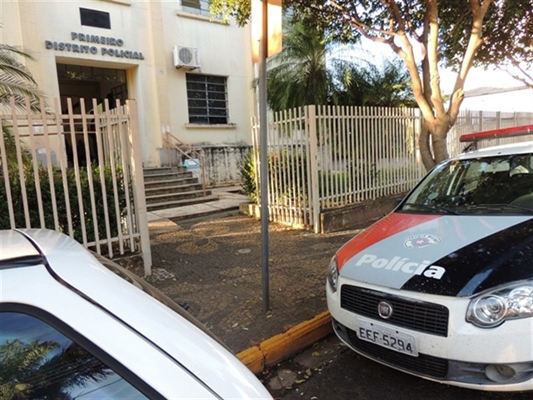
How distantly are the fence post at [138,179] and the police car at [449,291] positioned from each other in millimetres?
2825

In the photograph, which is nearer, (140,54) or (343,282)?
(343,282)

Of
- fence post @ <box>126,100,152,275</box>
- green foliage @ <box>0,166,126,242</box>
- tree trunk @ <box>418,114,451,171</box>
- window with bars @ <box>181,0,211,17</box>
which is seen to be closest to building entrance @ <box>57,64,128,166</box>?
window with bars @ <box>181,0,211,17</box>

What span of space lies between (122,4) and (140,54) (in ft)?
5.22

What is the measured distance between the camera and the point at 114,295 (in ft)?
3.88

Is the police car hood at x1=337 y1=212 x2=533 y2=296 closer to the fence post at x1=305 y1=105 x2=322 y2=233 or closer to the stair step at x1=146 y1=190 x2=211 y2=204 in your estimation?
the fence post at x1=305 y1=105 x2=322 y2=233

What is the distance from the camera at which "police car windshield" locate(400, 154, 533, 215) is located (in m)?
3.26

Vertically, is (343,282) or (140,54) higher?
(140,54)

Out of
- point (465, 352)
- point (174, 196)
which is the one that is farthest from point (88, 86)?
point (465, 352)

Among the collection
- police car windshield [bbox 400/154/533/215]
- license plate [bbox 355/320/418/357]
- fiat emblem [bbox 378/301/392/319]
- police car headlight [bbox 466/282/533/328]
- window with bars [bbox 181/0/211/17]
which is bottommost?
license plate [bbox 355/320/418/357]

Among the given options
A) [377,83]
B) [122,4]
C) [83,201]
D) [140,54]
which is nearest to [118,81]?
[140,54]

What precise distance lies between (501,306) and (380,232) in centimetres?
118

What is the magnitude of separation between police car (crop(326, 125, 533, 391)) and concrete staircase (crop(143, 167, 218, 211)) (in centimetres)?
780

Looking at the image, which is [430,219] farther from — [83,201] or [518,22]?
[518,22]

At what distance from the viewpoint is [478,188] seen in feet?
11.9
